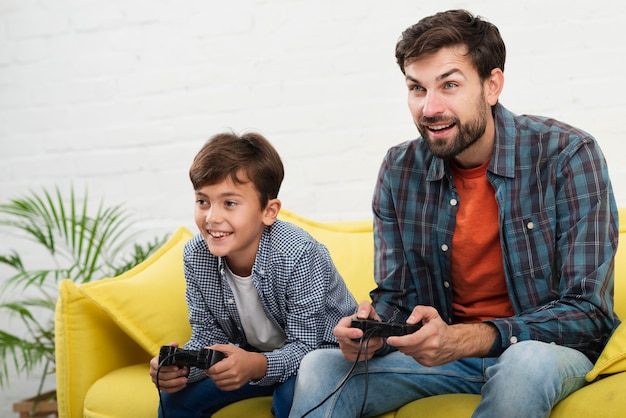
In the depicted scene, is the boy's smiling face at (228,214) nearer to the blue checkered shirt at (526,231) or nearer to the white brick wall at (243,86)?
the blue checkered shirt at (526,231)

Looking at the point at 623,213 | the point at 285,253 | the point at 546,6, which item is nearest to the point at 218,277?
the point at 285,253

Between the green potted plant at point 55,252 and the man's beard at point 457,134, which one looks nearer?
the man's beard at point 457,134

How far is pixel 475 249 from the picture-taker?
6.14 feet

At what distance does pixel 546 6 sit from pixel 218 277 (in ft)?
4.85

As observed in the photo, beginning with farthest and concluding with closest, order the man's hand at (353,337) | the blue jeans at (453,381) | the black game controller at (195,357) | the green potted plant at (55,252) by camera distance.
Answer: the green potted plant at (55,252) < the black game controller at (195,357) < the man's hand at (353,337) < the blue jeans at (453,381)

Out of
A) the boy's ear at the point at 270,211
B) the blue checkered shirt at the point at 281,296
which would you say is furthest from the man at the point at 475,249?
the boy's ear at the point at 270,211

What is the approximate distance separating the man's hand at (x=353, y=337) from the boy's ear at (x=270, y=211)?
0.42m

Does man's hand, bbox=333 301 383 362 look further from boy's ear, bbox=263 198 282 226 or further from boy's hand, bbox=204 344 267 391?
boy's ear, bbox=263 198 282 226

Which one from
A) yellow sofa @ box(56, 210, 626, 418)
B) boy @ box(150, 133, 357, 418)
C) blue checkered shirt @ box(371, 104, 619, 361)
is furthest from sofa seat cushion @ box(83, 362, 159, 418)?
blue checkered shirt @ box(371, 104, 619, 361)

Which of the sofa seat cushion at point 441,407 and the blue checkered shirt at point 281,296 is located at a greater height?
the blue checkered shirt at point 281,296

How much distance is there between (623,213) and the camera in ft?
7.45

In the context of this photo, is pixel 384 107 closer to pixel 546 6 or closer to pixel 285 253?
pixel 546 6

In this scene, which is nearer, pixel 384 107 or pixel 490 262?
pixel 490 262

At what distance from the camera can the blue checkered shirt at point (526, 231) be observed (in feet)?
5.44
